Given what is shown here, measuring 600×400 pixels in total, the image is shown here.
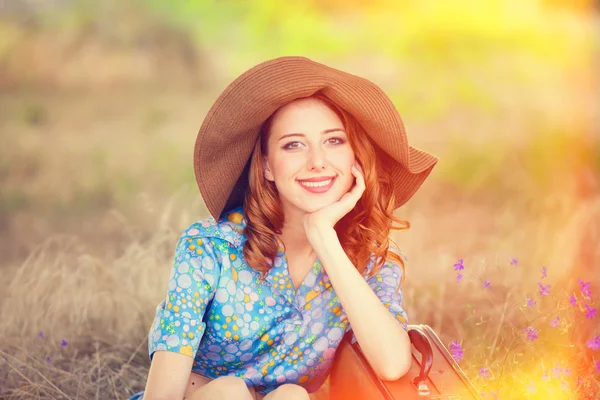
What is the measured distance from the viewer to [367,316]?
2721 mm

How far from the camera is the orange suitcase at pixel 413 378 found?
261 cm

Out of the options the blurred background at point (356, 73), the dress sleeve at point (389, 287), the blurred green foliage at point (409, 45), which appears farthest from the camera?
the blurred green foliage at point (409, 45)

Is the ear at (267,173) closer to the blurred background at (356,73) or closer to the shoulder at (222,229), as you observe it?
the shoulder at (222,229)

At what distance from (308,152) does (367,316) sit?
1.97 ft

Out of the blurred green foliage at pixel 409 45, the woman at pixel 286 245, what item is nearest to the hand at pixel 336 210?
the woman at pixel 286 245

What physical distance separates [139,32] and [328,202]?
3.59 meters

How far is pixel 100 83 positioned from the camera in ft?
19.6

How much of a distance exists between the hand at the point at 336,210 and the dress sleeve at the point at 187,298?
1.15 ft

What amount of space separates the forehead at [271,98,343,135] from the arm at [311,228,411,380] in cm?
37

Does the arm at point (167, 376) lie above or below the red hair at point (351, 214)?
below

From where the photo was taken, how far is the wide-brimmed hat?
2.80 metres

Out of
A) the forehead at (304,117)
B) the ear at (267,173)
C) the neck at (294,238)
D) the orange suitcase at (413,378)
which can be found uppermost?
the forehead at (304,117)

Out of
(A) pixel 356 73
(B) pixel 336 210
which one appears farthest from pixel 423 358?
(A) pixel 356 73

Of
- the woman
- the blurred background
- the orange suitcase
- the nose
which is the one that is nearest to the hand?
the woman
